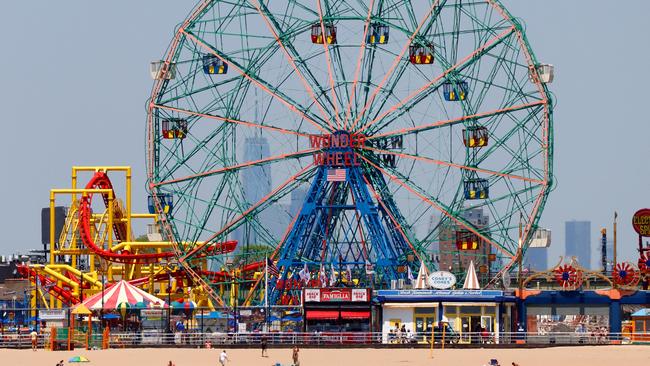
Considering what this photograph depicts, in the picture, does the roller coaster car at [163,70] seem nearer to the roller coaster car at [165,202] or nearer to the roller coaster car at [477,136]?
the roller coaster car at [165,202]

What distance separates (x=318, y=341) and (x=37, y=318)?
21737 millimetres

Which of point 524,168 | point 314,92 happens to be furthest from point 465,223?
point 314,92

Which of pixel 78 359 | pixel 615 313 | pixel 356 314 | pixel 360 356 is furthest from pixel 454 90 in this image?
pixel 78 359

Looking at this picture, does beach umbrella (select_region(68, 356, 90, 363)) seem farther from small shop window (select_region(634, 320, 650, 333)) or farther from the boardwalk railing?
small shop window (select_region(634, 320, 650, 333))

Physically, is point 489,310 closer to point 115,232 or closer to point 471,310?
point 471,310

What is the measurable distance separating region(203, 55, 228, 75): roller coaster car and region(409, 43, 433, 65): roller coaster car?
1231 centimetres

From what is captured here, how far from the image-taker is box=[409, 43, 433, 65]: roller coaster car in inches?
4599

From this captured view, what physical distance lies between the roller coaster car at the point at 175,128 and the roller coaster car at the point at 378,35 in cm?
1307

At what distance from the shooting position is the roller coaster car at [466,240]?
11669 centimetres

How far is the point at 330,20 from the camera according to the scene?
120 meters

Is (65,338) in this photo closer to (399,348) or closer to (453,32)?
(399,348)

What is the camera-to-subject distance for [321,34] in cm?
11981

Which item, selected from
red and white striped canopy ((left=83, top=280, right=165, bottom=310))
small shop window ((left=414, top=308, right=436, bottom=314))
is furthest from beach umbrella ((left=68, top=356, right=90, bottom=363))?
small shop window ((left=414, top=308, right=436, bottom=314))

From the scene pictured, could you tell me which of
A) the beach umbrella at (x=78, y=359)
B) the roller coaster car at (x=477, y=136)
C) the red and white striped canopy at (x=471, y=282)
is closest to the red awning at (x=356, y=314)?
the red and white striped canopy at (x=471, y=282)
